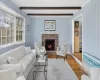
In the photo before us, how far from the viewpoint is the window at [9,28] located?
15.5 feet

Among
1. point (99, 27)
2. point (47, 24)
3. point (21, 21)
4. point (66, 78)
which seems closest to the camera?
point (99, 27)

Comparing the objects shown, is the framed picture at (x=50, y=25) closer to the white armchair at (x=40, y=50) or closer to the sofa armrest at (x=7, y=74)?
the white armchair at (x=40, y=50)

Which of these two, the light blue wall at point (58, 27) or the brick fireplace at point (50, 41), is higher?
the light blue wall at point (58, 27)

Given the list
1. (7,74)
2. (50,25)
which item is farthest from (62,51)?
(7,74)

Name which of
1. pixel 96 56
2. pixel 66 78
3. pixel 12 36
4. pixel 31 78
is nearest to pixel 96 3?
pixel 96 56

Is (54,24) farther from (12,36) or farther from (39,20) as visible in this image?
(12,36)

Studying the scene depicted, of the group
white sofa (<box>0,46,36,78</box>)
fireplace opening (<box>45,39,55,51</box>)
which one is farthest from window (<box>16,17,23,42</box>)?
fireplace opening (<box>45,39,55,51</box>)

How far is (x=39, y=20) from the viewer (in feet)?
29.5

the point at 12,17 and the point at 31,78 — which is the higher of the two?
the point at 12,17

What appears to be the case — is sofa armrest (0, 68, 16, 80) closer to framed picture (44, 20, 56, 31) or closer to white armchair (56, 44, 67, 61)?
white armchair (56, 44, 67, 61)

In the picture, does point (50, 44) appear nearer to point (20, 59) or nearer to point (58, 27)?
point (58, 27)

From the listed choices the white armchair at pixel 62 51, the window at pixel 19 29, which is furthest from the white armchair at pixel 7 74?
the white armchair at pixel 62 51

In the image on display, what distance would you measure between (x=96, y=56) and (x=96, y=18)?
1.05 metres

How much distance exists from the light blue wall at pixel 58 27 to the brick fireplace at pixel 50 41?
0.30 metres
